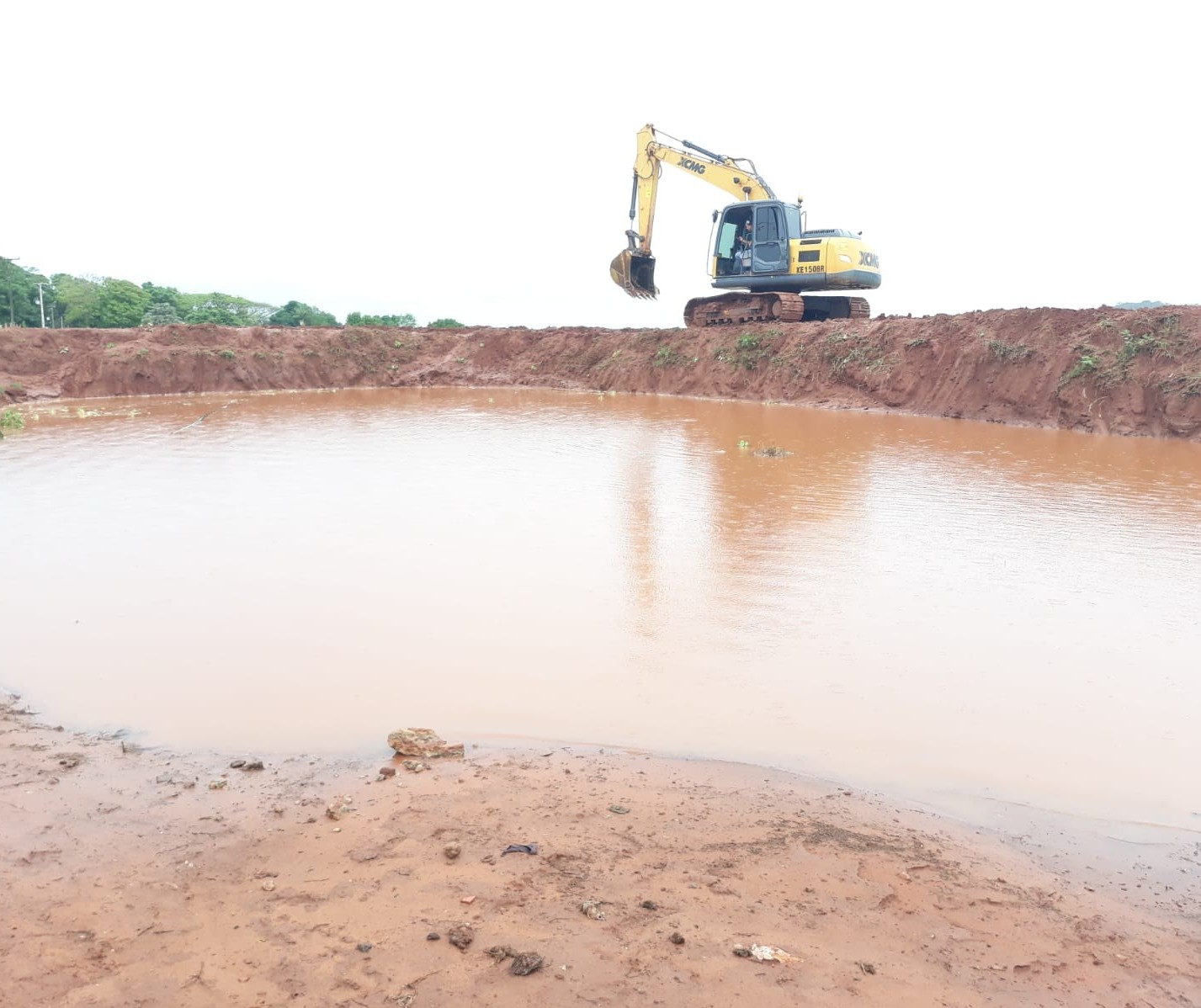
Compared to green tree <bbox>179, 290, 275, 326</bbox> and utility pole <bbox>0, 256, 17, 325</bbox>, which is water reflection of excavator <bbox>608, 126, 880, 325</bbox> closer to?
green tree <bbox>179, 290, 275, 326</bbox>

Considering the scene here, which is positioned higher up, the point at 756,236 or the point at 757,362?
the point at 756,236

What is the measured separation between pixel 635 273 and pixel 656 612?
67.6ft

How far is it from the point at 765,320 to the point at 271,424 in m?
14.6

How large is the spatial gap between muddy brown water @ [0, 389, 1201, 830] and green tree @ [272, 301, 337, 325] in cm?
3930

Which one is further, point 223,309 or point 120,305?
point 223,309

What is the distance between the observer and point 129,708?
493 cm

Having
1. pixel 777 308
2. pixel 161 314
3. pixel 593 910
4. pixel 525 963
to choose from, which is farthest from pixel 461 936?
pixel 161 314

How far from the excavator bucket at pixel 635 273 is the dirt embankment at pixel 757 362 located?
2.44m

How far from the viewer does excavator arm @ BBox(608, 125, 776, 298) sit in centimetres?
2488

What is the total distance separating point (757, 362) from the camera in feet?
80.0

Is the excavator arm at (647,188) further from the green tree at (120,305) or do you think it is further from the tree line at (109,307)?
the green tree at (120,305)

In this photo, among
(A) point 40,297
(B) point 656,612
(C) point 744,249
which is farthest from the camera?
(A) point 40,297

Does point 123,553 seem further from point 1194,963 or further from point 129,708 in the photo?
point 1194,963

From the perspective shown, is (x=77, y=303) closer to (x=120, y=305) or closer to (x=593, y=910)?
(x=120, y=305)
